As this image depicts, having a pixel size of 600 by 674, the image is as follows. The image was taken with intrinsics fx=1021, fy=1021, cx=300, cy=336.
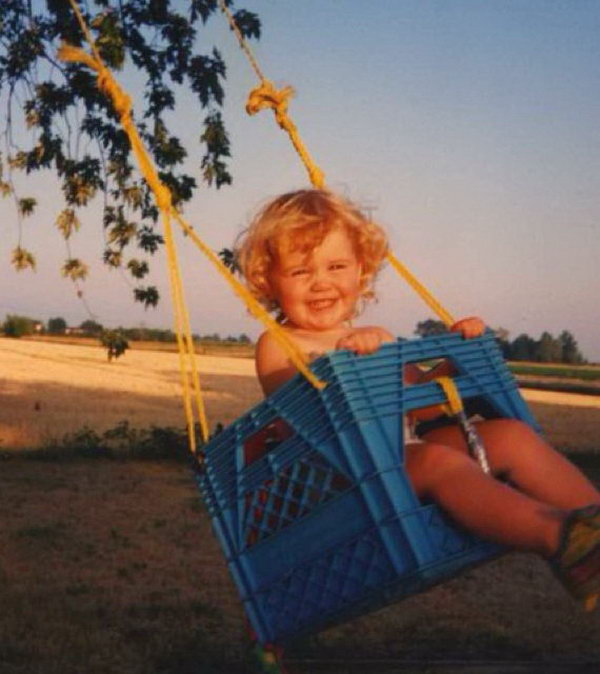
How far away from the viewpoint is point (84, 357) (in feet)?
143

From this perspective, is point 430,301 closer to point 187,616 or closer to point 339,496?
point 339,496

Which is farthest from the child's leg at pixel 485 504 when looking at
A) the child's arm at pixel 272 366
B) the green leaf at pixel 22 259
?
the green leaf at pixel 22 259

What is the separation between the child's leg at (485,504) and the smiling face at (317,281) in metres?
0.92

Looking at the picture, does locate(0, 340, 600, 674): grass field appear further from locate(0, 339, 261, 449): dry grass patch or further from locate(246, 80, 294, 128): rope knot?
locate(0, 339, 261, 449): dry grass patch

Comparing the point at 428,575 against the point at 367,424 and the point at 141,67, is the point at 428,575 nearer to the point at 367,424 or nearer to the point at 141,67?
the point at 367,424

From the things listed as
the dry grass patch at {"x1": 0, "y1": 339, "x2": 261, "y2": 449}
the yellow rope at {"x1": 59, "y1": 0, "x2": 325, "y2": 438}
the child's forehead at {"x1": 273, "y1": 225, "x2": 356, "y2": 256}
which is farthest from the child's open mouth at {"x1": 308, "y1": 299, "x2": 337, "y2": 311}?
the dry grass patch at {"x1": 0, "y1": 339, "x2": 261, "y2": 449}

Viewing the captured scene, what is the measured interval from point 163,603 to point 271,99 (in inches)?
128

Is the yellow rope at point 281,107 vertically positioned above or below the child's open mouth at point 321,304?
above

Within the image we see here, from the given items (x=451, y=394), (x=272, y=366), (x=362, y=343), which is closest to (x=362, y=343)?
(x=362, y=343)

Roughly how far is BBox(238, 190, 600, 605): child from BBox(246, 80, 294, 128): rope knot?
1.03 ft

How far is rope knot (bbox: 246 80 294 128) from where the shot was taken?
149 inches

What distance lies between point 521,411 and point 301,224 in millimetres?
1007

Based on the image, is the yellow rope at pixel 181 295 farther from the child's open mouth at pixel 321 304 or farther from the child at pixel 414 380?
the child's open mouth at pixel 321 304

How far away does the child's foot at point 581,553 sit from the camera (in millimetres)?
2488
